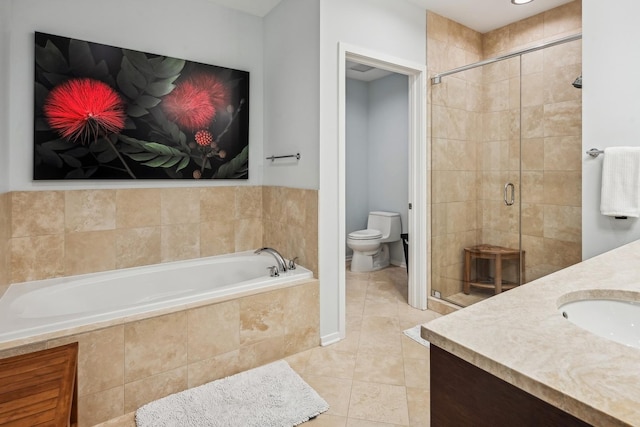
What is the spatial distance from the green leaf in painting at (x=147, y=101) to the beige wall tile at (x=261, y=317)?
5.28ft

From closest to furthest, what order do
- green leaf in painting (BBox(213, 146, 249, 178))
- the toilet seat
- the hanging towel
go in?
the hanging towel
green leaf in painting (BBox(213, 146, 249, 178))
the toilet seat

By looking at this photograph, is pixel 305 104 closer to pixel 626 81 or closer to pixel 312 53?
pixel 312 53

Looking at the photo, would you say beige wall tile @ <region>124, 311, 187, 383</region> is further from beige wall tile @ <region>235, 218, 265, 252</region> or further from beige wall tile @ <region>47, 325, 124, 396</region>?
beige wall tile @ <region>235, 218, 265, 252</region>

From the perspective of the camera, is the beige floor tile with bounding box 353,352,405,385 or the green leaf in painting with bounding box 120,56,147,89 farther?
the green leaf in painting with bounding box 120,56,147,89

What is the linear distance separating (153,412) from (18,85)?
2.13m

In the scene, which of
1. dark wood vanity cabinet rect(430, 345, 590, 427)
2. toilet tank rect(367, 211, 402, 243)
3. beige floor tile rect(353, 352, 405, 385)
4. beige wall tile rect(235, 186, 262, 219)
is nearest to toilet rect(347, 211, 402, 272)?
toilet tank rect(367, 211, 402, 243)

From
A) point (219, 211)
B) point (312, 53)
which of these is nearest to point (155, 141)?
point (219, 211)

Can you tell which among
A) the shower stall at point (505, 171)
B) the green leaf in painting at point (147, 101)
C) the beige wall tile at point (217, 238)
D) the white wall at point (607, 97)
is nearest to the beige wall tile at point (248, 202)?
the beige wall tile at point (217, 238)

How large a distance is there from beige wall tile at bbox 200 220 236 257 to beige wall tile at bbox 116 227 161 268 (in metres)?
0.35

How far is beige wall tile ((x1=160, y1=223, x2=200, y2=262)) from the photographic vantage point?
2.73 meters

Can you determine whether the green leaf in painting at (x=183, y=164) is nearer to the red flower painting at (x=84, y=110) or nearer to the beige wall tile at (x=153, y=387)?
the red flower painting at (x=84, y=110)

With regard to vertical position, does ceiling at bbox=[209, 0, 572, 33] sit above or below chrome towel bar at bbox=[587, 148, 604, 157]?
above

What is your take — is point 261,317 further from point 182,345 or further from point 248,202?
point 248,202

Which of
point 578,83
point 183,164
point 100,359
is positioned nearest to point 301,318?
point 100,359
